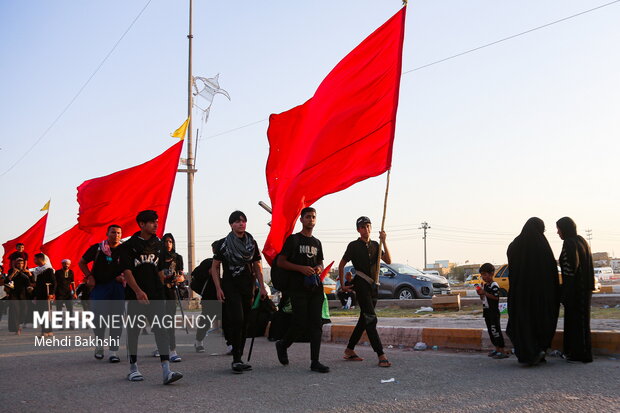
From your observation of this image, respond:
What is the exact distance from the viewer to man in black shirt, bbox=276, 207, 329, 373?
6914 millimetres

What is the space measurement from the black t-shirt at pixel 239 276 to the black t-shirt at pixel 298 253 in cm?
41

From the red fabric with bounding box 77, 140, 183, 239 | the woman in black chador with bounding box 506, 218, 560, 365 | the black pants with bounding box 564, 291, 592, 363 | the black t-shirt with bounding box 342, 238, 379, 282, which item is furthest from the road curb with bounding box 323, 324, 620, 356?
the red fabric with bounding box 77, 140, 183, 239

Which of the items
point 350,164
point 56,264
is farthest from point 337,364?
A: point 56,264

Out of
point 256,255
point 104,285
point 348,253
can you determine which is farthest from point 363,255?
point 104,285

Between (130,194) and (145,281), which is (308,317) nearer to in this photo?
(145,281)

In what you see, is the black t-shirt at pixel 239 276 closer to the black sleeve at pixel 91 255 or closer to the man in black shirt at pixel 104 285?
the man in black shirt at pixel 104 285

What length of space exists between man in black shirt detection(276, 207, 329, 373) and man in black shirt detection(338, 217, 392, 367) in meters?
0.42

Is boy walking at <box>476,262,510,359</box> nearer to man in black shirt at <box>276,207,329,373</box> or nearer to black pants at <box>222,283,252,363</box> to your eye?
man in black shirt at <box>276,207,329,373</box>

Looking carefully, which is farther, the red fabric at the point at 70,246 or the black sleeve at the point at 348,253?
the red fabric at the point at 70,246

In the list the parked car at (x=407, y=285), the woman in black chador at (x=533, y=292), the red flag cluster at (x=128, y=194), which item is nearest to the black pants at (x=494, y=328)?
the woman in black chador at (x=533, y=292)

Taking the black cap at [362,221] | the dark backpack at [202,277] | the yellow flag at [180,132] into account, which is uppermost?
the yellow flag at [180,132]

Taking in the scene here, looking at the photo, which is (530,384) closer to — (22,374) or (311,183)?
(311,183)

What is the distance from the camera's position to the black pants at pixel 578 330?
6.59m

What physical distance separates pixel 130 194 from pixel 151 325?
689cm
